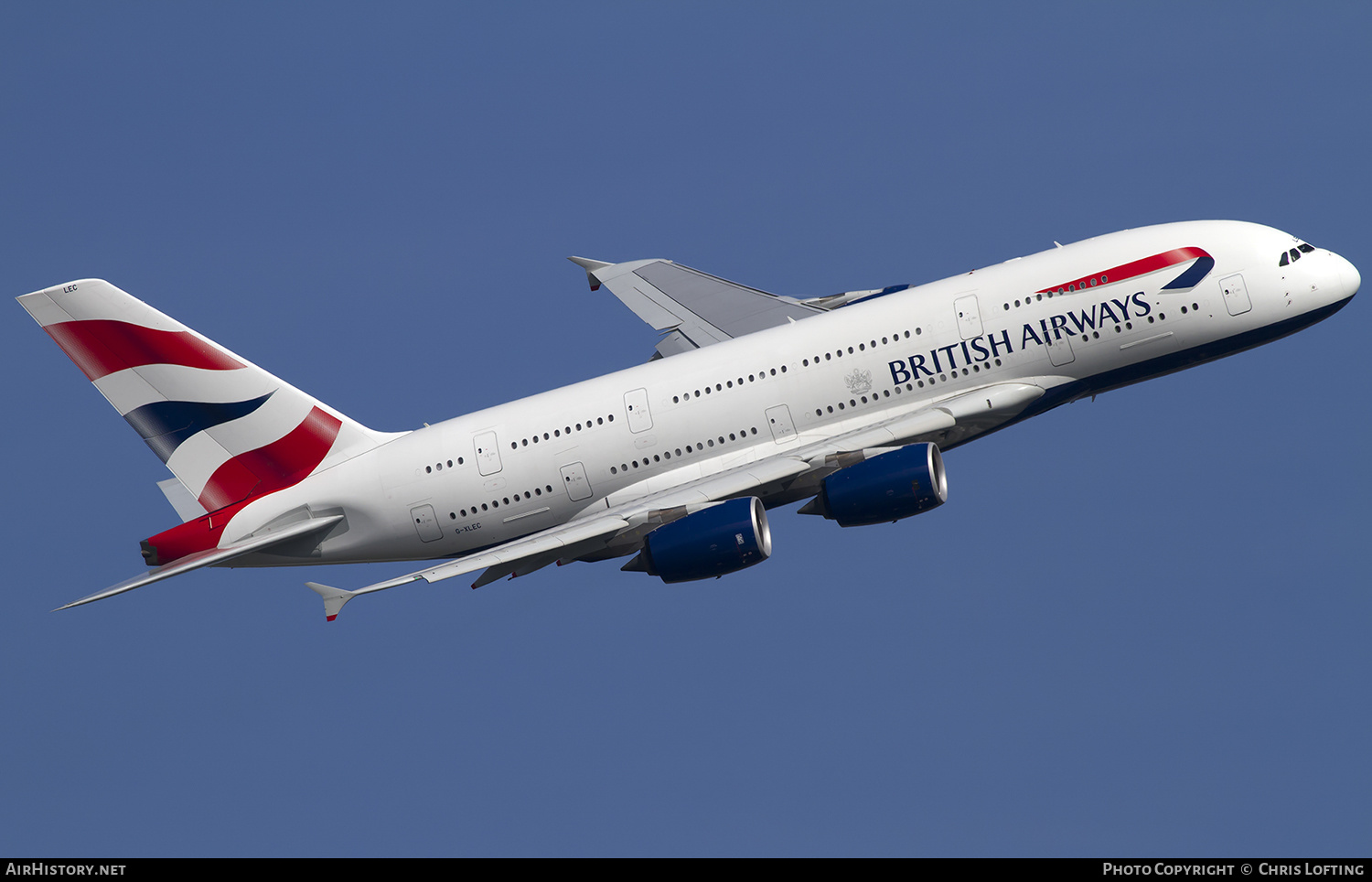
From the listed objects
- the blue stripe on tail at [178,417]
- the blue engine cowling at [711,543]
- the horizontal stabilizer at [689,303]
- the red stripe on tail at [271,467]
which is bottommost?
the blue engine cowling at [711,543]

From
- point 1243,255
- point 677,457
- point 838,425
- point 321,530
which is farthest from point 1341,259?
point 321,530

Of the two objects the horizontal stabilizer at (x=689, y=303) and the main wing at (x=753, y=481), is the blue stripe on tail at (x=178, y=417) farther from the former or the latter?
the horizontal stabilizer at (x=689, y=303)

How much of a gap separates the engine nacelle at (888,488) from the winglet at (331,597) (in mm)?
14726

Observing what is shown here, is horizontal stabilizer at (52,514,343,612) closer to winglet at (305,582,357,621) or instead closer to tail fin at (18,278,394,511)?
tail fin at (18,278,394,511)

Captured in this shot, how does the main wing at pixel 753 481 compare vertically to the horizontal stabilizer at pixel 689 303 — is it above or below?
below

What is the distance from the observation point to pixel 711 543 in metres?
48.0

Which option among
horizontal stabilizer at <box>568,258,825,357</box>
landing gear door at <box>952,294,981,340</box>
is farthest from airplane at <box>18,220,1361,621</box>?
horizontal stabilizer at <box>568,258,825,357</box>

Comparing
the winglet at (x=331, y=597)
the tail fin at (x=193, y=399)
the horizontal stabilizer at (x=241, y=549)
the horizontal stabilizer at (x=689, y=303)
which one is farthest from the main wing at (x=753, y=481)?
the horizontal stabilizer at (x=689, y=303)

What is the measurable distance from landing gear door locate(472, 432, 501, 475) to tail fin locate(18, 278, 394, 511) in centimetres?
417

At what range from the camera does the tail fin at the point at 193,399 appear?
52562 millimetres

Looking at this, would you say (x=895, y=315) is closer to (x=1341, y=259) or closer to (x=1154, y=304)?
(x=1154, y=304)

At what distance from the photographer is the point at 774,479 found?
48750mm

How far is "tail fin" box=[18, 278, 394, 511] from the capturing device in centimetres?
5256

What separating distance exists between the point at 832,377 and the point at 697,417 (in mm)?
4501
